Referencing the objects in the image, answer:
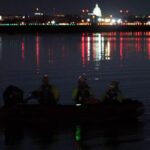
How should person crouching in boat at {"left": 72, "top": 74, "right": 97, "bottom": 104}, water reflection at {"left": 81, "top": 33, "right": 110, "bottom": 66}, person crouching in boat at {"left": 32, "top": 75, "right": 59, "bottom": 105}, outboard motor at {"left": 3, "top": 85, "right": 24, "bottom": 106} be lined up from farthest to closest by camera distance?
water reflection at {"left": 81, "top": 33, "right": 110, "bottom": 66}
person crouching in boat at {"left": 72, "top": 74, "right": 97, "bottom": 104}
person crouching in boat at {"left": 32, "top": 75, "right": 59, "bottom": 105}
outboard motor at {"left": 3, "top": 85, "right": 24, "bottom": 106}

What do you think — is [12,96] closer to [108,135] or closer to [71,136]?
[71,136]

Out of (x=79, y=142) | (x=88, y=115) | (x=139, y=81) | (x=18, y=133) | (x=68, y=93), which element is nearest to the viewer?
(x=79, y=142)

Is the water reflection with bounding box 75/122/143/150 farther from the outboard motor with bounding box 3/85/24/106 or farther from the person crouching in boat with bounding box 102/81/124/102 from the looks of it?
the outboard motor with bounding box 3/85/24/106

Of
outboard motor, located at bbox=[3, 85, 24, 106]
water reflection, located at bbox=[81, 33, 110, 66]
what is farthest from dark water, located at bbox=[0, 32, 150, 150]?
water reflection, located at bbox=[81, 33, 110, 66]

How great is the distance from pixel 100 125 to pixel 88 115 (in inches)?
24.5

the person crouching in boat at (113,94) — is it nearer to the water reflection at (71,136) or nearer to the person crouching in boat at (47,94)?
the water reflection at (71,136)

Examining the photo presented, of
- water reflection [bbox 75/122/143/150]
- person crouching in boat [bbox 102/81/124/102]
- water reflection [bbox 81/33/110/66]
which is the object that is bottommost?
water reflection [bbox 75/122/143/150]

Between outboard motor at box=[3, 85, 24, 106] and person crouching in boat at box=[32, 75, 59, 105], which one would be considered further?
person crouching in boat at box=[32, 75, 59, 105]

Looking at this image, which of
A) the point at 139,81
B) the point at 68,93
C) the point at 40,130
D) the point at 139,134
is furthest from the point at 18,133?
the point at 139,81

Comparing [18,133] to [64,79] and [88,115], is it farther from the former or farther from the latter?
[64,79]

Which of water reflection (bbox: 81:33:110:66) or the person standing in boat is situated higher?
water reflection (bbox: 81:33:110:66)

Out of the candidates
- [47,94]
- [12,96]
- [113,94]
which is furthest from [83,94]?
[12,96]

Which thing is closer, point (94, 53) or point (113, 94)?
point (113, 94)

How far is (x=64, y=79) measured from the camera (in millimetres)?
47312
